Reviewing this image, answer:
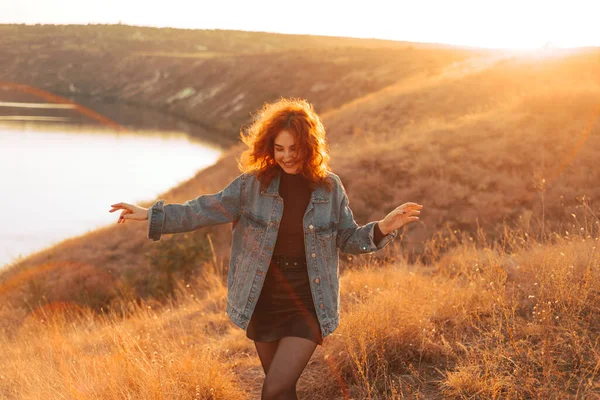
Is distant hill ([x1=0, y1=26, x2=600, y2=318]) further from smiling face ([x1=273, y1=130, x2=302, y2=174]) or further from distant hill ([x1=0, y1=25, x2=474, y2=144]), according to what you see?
distant hill ([x1=0, y1=25, x2=474, y2=144])

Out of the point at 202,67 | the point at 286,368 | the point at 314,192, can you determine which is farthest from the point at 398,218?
the point at 202,67

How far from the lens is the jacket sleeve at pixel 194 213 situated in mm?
3109

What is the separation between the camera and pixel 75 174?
102ft

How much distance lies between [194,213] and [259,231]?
0.39 metres

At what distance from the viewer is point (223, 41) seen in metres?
142

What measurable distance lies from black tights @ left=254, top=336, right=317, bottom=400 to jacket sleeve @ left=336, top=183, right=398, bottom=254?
616 mm

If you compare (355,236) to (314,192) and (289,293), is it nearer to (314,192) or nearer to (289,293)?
(314,192)

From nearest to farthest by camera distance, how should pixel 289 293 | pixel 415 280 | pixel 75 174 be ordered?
pixel 289 293 < pixel 415 280 < pixel 75 174

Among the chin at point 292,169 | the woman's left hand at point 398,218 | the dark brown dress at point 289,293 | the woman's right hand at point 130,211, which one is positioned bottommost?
the dark brown dress at point 289,293

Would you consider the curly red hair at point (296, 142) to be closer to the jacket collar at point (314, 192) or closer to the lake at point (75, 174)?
the jacket collar at point (314, 192)

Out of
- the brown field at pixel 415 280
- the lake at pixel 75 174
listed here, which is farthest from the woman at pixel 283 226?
the lake at pixel 75 174

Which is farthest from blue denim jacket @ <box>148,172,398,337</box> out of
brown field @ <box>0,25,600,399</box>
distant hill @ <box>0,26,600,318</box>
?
distant hill @ <box>0,26,600,318</box>

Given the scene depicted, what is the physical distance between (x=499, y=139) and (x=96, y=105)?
2732 inches

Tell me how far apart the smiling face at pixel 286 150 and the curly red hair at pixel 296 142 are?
23 millimetres
